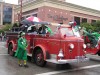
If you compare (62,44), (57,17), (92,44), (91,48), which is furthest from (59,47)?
(57,17)

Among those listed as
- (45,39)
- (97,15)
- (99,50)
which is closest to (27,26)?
(45,39)

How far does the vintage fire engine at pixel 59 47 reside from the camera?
949 cm

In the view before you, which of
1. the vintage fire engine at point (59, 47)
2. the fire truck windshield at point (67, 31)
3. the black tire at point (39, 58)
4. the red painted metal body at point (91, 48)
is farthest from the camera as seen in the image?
the red painted metal body at point (91, 48)

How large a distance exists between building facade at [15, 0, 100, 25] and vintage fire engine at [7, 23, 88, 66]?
35402mm

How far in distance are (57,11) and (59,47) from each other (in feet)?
135

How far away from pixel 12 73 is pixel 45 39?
259 centimetres

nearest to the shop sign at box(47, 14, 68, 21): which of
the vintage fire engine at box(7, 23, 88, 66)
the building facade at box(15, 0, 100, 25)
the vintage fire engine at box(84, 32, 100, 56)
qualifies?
the building facade at box(15, 0, 100, 25)

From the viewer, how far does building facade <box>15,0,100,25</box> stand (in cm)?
4800

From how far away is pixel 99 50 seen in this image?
13289mm

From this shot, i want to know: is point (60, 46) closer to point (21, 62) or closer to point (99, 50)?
point (21, 62)

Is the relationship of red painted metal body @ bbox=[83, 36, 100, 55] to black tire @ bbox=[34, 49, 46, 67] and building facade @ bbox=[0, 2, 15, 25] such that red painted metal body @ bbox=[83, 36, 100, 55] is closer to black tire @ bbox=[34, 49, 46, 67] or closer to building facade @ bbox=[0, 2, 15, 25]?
black tire @ bbox=[34, 49, 46, 67]

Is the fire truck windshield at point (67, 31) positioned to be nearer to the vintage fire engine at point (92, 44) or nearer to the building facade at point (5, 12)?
the vintage fire engine at point (92, 44)

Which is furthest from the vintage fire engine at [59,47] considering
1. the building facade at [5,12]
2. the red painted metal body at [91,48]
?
the building facade at [5,12]

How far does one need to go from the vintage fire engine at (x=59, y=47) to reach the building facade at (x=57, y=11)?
35.4 m
